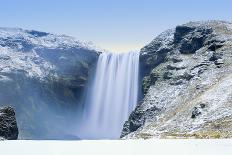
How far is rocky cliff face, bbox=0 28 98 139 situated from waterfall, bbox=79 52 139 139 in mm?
A: 7563

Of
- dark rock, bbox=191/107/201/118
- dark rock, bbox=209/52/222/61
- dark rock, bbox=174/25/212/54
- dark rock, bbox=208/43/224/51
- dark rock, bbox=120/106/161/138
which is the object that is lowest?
dark rock, bbox=120/106/161/138

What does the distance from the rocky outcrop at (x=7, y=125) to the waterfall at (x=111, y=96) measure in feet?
270

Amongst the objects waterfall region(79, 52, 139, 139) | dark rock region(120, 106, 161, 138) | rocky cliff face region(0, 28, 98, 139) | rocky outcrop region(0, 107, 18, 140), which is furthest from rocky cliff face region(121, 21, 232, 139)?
rocky cliff face region(0, 28, 98, 139)

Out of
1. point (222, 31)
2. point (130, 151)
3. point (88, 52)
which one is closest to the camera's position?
point (130, 151)

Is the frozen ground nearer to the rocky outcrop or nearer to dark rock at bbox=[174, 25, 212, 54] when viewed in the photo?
the rocky outcrop

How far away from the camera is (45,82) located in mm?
153250

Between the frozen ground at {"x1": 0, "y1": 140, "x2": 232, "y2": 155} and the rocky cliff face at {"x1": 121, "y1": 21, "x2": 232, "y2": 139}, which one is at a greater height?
the rocky cliff face at {"x1": 121, "y1": 21, "x2": 232, "y2": 139}

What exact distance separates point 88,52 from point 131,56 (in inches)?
830

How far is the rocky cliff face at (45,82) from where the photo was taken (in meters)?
148

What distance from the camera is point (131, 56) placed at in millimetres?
145375

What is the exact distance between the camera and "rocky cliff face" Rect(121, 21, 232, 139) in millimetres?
65938

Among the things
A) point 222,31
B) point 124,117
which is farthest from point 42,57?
point 222,31

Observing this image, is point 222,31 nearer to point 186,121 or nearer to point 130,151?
point 186,121

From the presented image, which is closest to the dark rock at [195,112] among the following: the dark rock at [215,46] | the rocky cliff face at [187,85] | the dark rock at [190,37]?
the rocky cliff face at [187,85]
